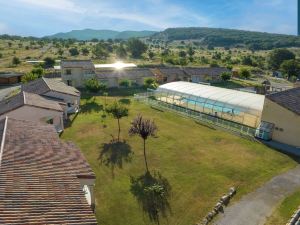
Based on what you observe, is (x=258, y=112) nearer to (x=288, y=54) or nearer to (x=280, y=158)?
(x=280, y=158)

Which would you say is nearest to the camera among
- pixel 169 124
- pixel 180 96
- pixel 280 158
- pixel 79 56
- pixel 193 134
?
pixel 280 158

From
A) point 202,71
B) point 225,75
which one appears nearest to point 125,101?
point 202,71

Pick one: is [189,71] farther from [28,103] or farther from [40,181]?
[40,181]

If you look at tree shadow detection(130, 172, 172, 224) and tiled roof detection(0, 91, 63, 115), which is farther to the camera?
tiled roof detection(0, 91, 63, 115)

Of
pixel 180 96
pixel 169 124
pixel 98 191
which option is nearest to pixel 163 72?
pixel 180 96

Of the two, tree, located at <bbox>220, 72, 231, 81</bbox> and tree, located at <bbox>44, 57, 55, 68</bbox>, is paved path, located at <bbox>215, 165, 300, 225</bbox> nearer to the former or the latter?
tree, located at <bbox>220, 72, 231, 81</bbox>

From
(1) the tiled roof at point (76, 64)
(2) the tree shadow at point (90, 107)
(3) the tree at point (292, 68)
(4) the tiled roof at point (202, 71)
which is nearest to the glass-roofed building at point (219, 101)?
(2) the tree shadow at point (90, 107)

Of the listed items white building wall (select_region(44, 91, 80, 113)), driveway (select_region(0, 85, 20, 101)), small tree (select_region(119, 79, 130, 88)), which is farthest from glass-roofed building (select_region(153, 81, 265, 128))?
driveway (select_region(0, 85, 20, 101))
